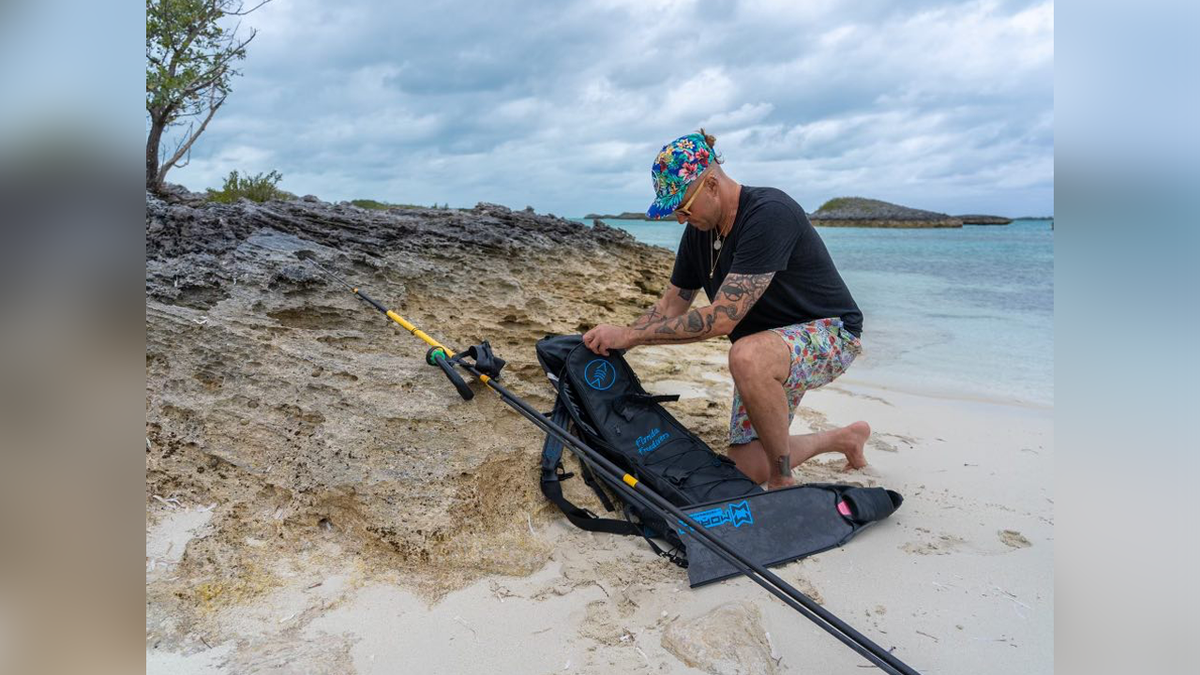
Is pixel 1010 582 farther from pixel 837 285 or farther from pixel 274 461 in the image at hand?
pixel 274 461

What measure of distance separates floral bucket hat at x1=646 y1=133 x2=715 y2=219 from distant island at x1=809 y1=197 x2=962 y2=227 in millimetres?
40976

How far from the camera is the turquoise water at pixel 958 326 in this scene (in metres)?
5.68

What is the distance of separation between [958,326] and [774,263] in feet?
24.0

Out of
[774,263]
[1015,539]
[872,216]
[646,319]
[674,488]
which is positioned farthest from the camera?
[872,216]

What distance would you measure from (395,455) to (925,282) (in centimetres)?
1486

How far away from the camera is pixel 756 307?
3.02 m

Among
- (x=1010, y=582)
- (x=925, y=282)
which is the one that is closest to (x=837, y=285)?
(x=1010, y=582)

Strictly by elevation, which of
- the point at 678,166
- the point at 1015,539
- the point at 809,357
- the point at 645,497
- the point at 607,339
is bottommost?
the point at 1015,539

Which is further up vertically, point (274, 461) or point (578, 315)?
point (578, 315)

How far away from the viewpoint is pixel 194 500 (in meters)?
2.47

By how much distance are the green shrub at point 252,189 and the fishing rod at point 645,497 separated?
5801mm

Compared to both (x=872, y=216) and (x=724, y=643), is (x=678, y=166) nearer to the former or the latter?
(x=724, y=643)

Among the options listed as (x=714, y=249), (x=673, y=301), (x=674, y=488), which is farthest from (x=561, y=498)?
(x=714, y=249)
